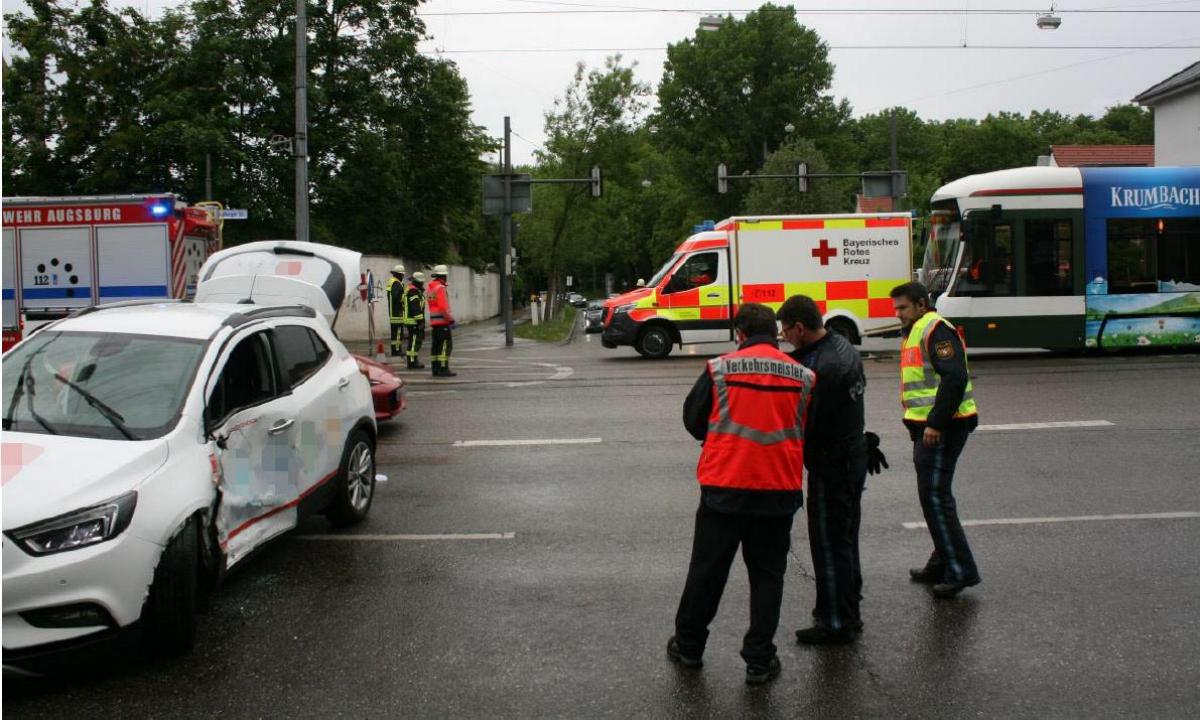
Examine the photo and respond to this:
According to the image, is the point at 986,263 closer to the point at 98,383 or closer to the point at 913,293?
the point at 913,293

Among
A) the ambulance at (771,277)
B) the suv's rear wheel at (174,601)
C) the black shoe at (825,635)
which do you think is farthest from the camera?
the ambulance at (771,277)

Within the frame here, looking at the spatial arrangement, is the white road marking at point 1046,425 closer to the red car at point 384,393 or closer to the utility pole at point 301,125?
the red car at point 384,393

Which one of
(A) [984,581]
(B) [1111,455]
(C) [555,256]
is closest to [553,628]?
(A) [984,581]

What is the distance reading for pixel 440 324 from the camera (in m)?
18.5

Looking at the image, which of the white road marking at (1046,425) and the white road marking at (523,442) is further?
the white road marking at (1046,425)

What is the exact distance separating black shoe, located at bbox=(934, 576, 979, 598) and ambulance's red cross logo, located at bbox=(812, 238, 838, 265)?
1599cm

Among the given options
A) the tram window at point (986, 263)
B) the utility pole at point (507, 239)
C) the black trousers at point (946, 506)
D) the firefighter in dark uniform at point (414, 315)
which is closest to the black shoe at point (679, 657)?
the black trousers at point (946, 506)

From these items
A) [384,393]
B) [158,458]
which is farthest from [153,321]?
[384,393]

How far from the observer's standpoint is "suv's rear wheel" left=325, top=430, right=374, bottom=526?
24.5ft

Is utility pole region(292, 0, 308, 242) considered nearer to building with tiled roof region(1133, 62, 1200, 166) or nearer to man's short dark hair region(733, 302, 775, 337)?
man's short dark hair region(733, 302, 775, 337)

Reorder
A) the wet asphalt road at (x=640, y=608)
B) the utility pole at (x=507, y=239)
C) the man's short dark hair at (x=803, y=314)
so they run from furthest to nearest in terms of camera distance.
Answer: the utility pole at (x=507, y=239) < the man's short dark hair at (x=803, y=314) < the wet asphalt road at (x=640, y=608)

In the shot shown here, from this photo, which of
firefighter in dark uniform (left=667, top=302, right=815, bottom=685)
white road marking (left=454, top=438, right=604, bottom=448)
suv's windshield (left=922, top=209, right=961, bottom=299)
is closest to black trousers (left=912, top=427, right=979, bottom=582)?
firefighter in dark uniform (left=667, top=302, right=815, bottom=685)

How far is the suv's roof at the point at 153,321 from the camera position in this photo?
20.6ft

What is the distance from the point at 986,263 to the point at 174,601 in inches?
643
